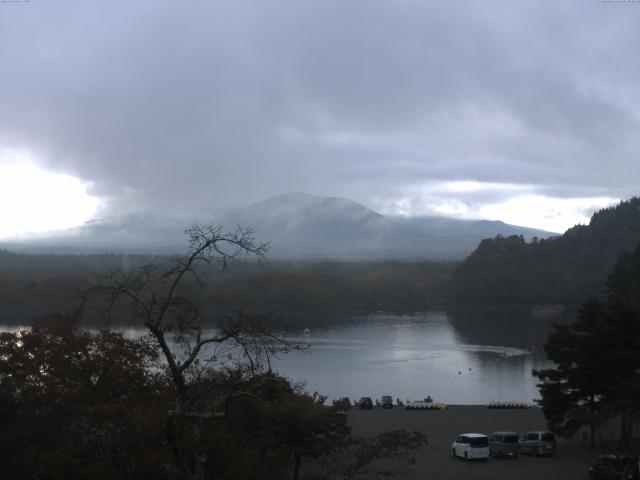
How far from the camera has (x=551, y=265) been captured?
132ft

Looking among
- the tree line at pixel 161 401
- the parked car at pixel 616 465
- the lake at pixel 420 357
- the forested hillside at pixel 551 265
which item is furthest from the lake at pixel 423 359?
the forested hillside at pixel 551 265

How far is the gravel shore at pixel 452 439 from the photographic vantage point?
667 centimetres

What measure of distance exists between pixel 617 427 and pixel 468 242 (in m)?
121

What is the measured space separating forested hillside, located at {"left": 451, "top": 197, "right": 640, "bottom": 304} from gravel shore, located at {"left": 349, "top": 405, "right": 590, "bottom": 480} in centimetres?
2421

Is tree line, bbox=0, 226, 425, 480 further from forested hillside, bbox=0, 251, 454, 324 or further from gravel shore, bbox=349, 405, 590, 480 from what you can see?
forested hillside, bbox=0, 251, 454, 324

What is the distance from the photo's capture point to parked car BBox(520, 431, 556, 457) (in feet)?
25.3

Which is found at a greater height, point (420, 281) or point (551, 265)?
point (551, 265)

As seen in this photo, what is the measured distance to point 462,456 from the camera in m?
7.38

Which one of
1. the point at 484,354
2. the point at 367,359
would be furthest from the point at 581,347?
the point at 484,354

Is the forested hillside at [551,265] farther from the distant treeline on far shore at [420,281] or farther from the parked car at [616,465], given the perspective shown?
the parked car at [616,465]

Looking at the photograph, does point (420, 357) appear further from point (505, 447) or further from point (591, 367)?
point (505, 447)

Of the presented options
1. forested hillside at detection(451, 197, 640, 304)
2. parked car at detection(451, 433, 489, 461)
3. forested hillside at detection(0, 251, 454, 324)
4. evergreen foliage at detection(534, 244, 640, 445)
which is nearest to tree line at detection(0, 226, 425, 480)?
parked car at detection(451, 433, 489, 461)

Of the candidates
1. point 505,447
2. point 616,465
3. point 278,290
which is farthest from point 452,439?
point 278,290

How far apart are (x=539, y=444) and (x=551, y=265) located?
34.0 m
